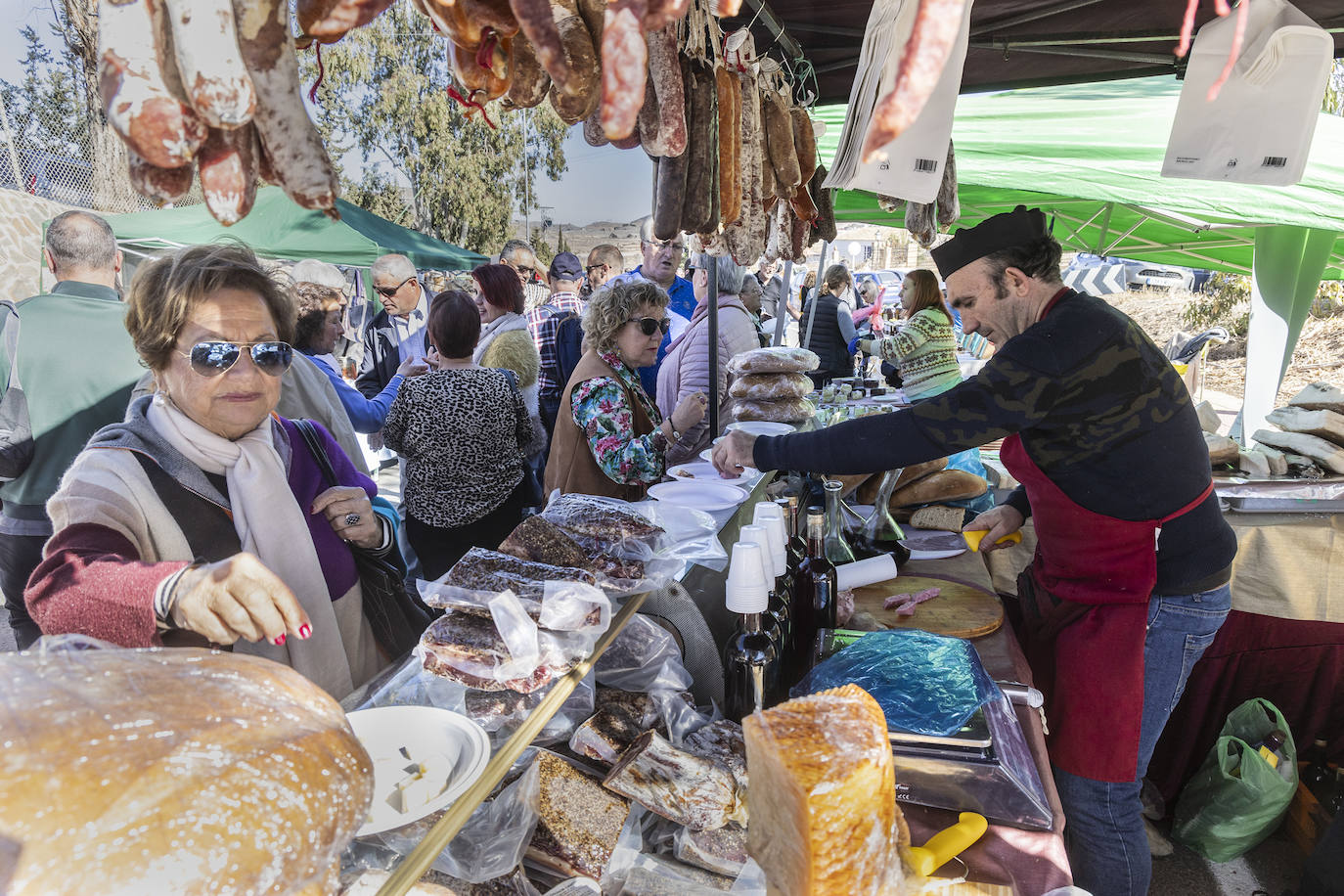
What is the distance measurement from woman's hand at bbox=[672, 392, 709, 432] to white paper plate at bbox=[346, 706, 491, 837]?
2396 millimetres

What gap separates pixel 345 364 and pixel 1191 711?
867 centimetres

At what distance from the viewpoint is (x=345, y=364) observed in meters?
8.78

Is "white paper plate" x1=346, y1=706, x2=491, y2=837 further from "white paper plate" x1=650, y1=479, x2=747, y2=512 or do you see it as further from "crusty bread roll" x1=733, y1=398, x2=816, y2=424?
"crusty bread roll" x1=733, y1=398, x2=816, y2=424

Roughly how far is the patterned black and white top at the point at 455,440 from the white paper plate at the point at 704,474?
3.61ft

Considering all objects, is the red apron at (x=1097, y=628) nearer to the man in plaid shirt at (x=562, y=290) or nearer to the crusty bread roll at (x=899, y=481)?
the crusty bread roll at (x=899, y=481)

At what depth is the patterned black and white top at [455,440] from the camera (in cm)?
332

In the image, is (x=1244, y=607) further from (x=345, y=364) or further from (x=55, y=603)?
(x=345, y=364)

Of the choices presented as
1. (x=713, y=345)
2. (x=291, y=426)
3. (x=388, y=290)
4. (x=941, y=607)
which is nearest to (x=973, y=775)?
(x=941, y=607)

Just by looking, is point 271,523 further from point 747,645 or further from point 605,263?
point 605,263

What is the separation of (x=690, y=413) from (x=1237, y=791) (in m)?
2.73

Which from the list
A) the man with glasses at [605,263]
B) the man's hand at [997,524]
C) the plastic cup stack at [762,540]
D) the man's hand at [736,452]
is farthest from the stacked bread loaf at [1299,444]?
the man with glasses at [605,263]

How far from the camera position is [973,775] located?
141 centimetres

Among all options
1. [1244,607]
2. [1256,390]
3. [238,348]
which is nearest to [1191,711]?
[1244,607]

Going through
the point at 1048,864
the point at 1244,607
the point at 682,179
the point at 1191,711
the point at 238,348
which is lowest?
the point at 1191,711
